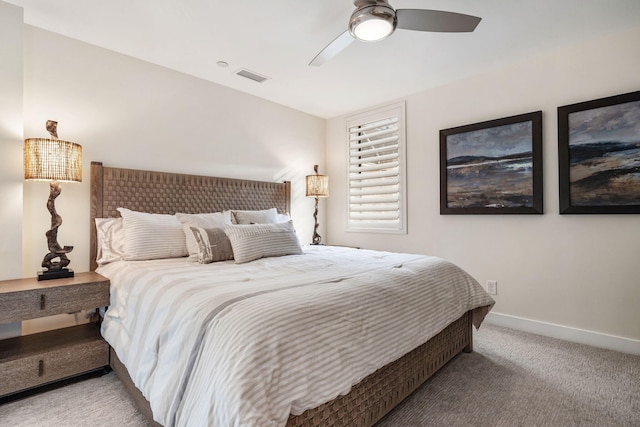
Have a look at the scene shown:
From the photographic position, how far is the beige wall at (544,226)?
257cm

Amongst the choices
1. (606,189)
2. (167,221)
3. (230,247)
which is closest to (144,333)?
(230,247)

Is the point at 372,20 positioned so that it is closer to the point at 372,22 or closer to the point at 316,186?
the point at 372,22

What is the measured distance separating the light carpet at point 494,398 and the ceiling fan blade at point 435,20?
226 cm

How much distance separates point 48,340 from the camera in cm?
213

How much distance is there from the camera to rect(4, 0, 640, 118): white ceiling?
2.21m

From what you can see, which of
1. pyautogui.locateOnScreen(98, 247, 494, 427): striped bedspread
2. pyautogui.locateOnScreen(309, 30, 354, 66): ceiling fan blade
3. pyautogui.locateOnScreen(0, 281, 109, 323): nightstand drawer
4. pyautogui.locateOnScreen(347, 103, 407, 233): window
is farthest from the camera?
pyautogui.locateOnScreen(347, 103, 407, 233): window

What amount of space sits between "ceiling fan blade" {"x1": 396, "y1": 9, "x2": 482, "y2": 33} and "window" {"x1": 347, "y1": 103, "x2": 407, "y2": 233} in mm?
1959

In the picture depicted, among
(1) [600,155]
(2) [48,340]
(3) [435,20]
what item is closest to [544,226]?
(1) [600,155]

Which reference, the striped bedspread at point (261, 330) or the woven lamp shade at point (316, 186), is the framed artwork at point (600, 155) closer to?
the striped bedspread at point (261, 330)

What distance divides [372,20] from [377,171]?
2525 mm

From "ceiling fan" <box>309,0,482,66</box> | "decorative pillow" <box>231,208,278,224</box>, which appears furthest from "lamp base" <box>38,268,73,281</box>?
"ceiling fan" <box>309,0,482,66</box>

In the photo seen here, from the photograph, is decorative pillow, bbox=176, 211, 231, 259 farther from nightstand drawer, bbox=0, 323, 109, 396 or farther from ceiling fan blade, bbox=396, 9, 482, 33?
ceiling fan blade, bbox=396, 9, 482, 33

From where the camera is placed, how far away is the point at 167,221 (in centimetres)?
270

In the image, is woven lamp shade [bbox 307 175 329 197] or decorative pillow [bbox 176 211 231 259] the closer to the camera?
decorative pillow [bbox 176 211 231 259]
